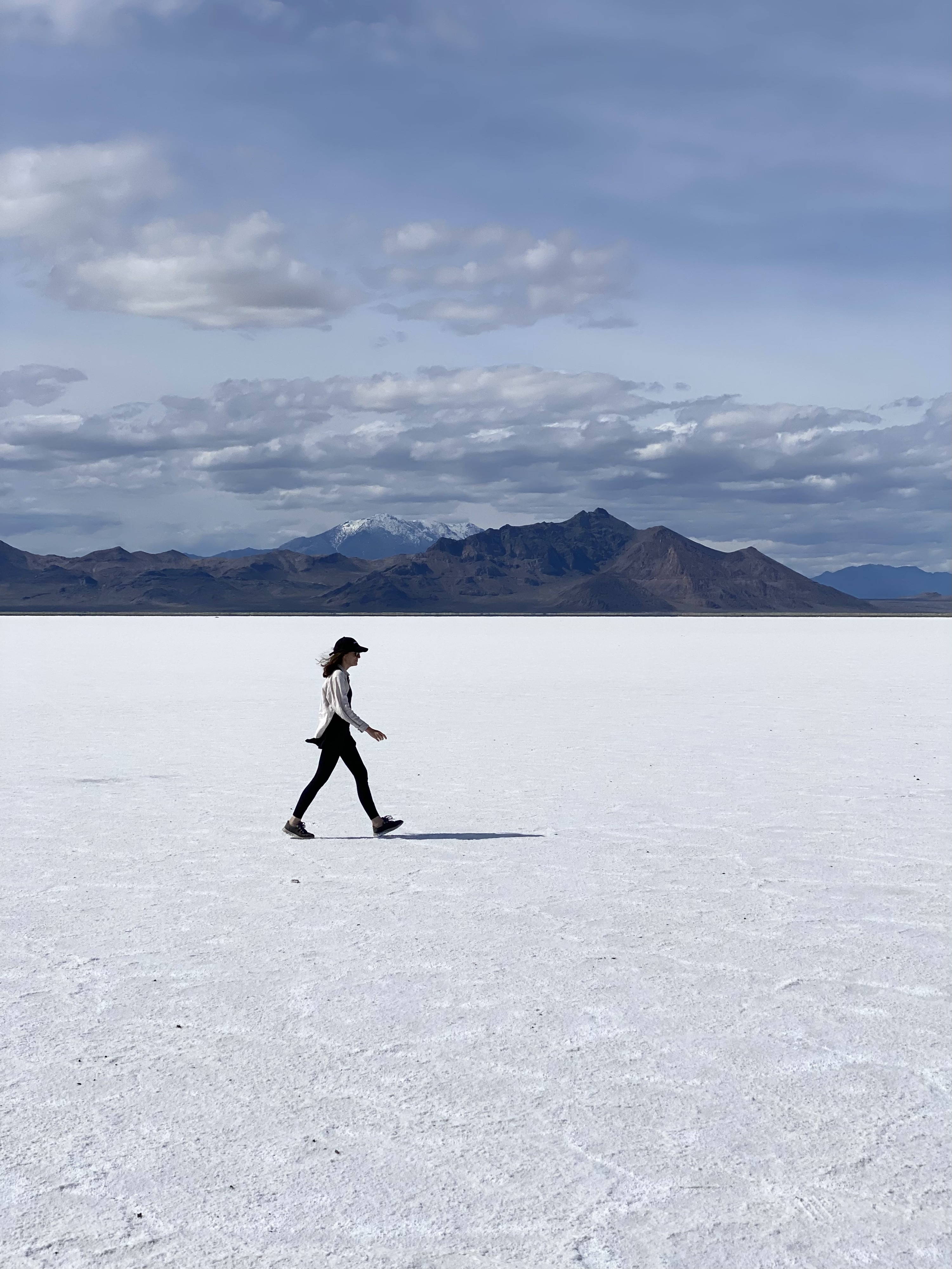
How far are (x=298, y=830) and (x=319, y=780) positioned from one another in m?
0.40

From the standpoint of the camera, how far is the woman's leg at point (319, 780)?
8602 mm

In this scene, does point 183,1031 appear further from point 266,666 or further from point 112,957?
point 266,666

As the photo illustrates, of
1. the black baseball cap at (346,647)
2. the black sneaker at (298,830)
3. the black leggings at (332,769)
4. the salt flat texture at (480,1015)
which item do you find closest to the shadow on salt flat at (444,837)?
the salt flat texture at (480,1015)

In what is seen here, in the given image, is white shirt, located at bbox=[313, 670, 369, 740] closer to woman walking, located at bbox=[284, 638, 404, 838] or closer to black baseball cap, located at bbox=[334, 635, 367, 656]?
woman walking, located at bbox=[284, 638, 404, 838]

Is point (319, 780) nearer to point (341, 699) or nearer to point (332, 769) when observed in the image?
point (332, 769)

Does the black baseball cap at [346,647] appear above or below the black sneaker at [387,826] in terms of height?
above

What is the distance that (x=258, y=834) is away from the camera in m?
8.85

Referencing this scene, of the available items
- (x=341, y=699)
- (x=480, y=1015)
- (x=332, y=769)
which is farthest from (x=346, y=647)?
(x=480, y=1015)

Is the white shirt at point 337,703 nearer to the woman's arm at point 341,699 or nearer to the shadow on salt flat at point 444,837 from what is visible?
the woman's arm at point 341,699

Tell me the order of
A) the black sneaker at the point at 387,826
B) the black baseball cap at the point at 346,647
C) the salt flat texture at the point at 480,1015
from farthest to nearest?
the black sneaker at the point at 387,826 < the black baseball cap at the point at 346,647 < the salt flat texture at the point at 480,1015

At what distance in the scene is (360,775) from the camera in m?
8.63

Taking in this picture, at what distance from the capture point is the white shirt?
28.0ft

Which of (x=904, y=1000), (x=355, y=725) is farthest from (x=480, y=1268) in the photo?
(x=355, y=725)

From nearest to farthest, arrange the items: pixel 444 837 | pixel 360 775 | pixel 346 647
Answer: pixel 346 647 → pixel 360 775 → pixel 444 837
